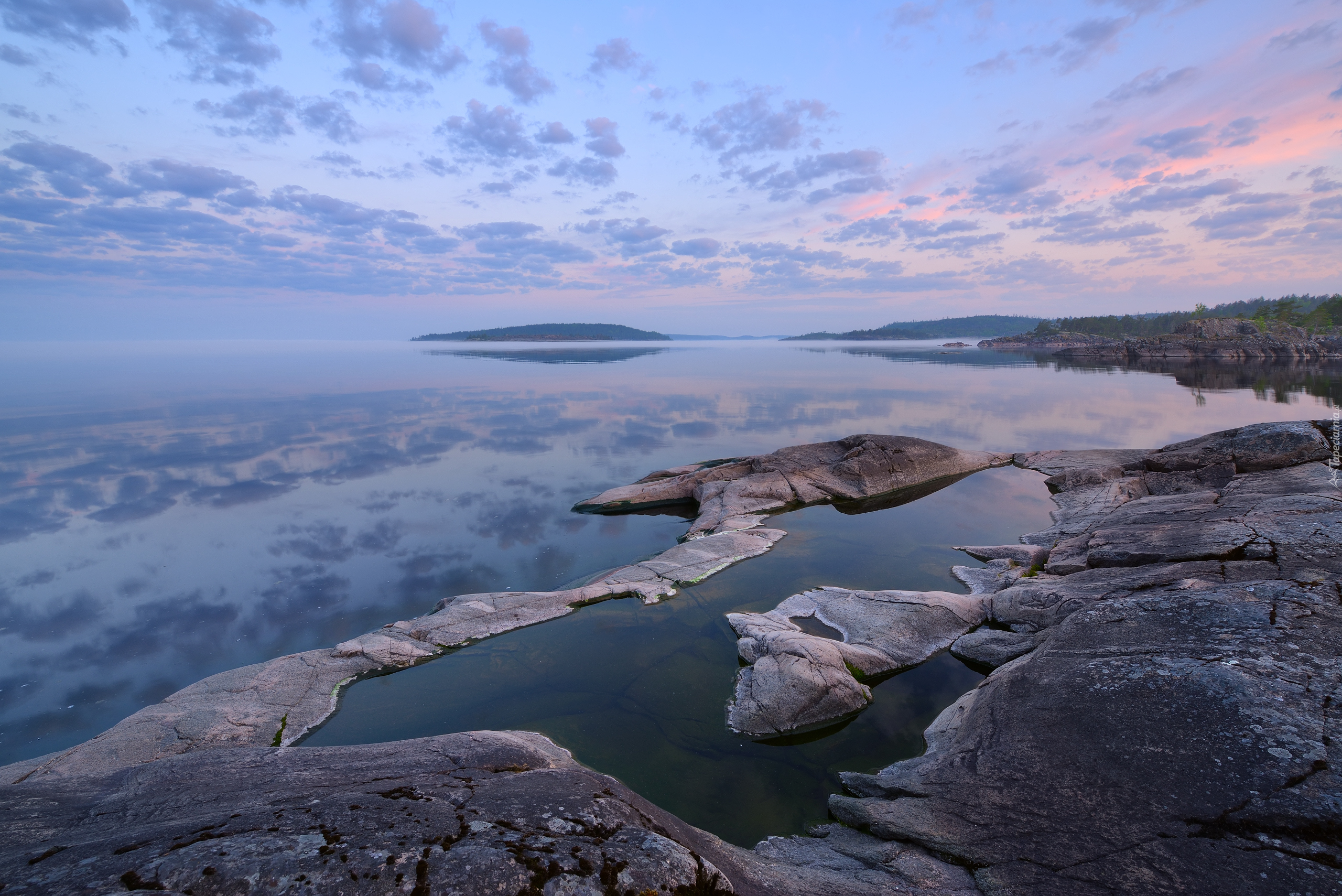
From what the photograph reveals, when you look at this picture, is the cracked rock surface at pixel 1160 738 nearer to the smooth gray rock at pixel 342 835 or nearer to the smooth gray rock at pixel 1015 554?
the smooth gray rock at pixel 342 835

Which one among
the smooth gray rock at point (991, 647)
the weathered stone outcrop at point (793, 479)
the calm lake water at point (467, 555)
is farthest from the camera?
the weathered stone outcrop at point (793, 479)

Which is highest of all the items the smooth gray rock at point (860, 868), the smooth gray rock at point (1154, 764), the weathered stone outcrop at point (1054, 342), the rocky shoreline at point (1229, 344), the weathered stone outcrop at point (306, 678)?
the weathered stone outcrop at point (1054, 342)

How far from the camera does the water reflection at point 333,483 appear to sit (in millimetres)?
13359

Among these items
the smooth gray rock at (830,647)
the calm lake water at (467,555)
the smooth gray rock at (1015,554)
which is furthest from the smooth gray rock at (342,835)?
the smooth gray rock at (1015,554)

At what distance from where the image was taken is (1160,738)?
598 cm

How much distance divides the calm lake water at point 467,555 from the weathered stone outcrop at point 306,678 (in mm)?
478

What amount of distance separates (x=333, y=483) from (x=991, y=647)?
29022 millimetres

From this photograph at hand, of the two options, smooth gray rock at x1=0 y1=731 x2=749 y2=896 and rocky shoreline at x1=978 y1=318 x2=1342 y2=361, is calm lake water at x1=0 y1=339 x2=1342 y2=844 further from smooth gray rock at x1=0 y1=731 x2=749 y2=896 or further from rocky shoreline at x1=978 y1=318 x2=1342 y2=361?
rocky shoreline at x1=978 y1=318 x2=1342 y2=361

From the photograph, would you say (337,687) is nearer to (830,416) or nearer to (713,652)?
(713,652)

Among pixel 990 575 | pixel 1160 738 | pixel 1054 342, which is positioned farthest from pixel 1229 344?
pixel 1160 738

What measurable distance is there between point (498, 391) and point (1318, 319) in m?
170

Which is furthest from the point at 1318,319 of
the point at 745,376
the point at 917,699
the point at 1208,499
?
the point at 917,699

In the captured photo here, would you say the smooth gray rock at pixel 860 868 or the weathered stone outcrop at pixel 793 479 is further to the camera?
the weathered stone outcrop at pixel 793 479

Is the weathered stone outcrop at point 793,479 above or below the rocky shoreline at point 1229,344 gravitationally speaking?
below
